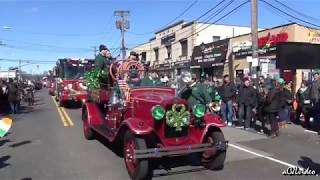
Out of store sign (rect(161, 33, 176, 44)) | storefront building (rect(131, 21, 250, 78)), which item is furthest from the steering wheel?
store sign (rect(161, 33, 176, 44))

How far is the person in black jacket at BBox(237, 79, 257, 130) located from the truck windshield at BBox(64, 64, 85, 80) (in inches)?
586

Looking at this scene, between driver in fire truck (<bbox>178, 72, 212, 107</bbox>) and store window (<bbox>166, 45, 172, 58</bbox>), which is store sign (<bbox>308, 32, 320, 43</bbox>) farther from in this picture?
store window (<bbox>166, 45, 172, 58</bbox>)

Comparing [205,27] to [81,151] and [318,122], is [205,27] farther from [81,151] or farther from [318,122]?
[81,151]

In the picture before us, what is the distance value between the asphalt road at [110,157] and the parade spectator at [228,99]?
64.7 inches

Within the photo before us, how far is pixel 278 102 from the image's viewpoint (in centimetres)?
1364

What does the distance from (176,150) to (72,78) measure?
20.7m

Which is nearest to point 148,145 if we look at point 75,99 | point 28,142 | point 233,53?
point 28,142

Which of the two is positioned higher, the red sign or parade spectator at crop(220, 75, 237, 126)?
the red sign

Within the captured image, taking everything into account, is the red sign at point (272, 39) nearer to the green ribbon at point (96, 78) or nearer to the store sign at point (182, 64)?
the store sign at point (182, 64)

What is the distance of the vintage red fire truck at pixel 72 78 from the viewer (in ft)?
88.8

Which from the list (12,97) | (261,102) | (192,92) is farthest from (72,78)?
(192,92)

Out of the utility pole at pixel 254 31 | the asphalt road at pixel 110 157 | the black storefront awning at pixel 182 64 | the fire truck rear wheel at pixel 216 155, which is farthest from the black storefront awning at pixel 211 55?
the fire truck rear wheel at pixel 216 155

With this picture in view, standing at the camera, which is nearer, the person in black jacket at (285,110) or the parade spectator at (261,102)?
the parade spectator at (261,102)

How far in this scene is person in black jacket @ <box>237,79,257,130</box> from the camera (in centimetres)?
1535
